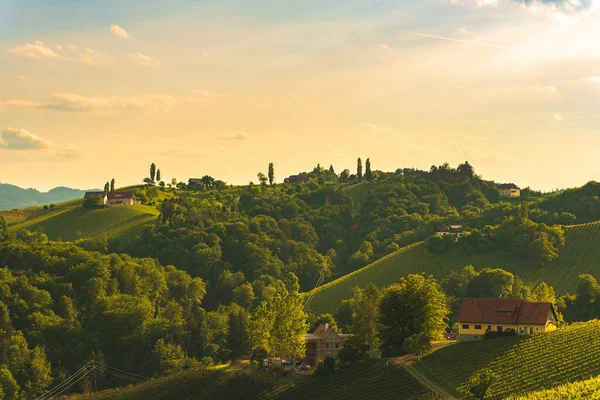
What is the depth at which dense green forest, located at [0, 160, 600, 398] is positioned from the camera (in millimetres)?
104125

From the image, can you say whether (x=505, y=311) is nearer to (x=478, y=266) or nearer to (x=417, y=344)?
(x=417, y=344)

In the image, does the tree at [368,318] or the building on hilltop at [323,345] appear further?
the building on hilltop at [323,345]

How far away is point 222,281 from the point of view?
156000mm

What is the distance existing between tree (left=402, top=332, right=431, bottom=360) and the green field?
4451 inches

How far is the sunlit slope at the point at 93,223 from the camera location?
606 feet

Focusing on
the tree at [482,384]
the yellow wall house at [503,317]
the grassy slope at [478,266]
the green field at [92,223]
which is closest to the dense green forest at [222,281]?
the grassy slope at [478,266]

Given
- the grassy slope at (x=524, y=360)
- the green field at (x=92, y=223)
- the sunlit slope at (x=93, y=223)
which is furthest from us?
the sunlit slope at (x=93, y=223)

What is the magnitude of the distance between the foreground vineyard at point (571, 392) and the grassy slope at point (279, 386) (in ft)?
35.4

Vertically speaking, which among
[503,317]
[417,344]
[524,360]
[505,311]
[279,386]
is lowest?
[279,386]

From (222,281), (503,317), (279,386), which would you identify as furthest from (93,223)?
(503,317)

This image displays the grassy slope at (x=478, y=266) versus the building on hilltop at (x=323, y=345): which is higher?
the grassy slope at (x=478, y=266)

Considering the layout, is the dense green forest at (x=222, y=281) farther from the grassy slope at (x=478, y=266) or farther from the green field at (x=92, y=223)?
the green field at (x=92, y=223)

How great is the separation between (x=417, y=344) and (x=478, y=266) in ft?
205

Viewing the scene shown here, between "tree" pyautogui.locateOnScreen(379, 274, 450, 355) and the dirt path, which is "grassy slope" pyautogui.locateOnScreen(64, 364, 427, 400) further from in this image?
"tree" pyautogui.locateOnScreen(379, 274, 450, 355)
